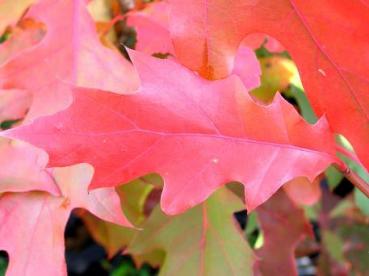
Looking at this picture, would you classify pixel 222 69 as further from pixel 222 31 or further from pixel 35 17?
pixel 35 17

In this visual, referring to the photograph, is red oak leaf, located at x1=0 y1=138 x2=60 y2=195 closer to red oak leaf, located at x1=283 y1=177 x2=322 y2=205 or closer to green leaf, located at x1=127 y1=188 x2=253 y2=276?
green leaf, located at x1=127 y1=188 x2=253 y2=276

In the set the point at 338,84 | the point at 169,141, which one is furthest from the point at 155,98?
the point at 338,84

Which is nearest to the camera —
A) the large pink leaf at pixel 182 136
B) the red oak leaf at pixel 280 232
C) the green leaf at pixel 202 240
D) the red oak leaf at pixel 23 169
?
the large pink leaf at pixel 182 136

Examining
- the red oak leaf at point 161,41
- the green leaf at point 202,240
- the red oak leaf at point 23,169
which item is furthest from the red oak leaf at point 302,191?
the red oak leaf at point 23,169

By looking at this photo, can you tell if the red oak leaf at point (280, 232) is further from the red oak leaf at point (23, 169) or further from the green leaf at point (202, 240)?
the red oak leaf at point (23, 169)

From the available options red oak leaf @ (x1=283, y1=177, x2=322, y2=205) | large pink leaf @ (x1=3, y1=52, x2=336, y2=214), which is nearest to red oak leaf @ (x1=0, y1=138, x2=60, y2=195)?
large pink leaf @ (x1=3, y1=52, x2=336, y2=214)
